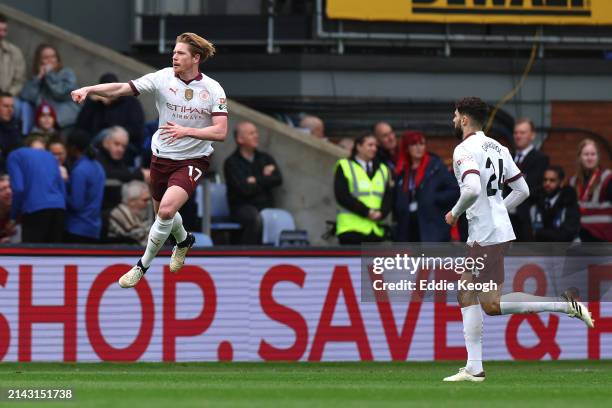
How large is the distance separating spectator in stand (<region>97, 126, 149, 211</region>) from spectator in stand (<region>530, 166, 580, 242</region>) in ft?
14.5

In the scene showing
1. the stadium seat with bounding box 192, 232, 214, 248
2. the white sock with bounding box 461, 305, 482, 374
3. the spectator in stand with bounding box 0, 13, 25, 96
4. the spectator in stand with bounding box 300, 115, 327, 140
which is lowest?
the white sock with bounding box 461, 305, 482, 374

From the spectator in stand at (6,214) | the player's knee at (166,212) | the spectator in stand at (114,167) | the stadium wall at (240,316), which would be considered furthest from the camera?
the spectator in stand at (114,167)

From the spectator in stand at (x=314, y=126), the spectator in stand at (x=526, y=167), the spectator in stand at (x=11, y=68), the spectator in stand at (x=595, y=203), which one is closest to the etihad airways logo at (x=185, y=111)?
the spectator in stand at (x=526, y=167)

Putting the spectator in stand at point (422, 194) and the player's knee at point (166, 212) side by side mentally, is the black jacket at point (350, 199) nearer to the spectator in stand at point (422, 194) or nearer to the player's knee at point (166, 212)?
the spectator in stand at point (422, 194)

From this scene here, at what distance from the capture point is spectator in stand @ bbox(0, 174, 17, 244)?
17.6 metres

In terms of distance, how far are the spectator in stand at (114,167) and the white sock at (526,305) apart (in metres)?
5.87

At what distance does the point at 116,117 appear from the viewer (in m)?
19.4

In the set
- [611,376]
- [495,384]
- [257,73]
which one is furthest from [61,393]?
[257,73]

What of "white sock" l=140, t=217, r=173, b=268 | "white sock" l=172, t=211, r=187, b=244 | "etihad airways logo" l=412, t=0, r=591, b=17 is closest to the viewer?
"white sock" l=140, t=217, r=173, b=268

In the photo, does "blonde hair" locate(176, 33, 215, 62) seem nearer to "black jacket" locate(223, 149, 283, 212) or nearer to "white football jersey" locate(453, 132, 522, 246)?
"white football jersey" locate(453, 132, 522, 246)

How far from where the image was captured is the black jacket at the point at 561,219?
60.0ft

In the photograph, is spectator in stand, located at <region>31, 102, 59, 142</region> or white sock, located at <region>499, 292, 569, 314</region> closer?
white sock, located at <region>499, 292, 569, 314</region>

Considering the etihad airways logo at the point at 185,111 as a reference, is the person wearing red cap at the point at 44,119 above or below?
below

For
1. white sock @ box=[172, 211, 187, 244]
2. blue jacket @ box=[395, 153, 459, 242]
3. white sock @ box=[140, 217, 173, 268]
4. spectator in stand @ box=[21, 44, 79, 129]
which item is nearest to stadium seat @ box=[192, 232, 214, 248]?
blue jacket @ box=[395, 153, 459, 242]
